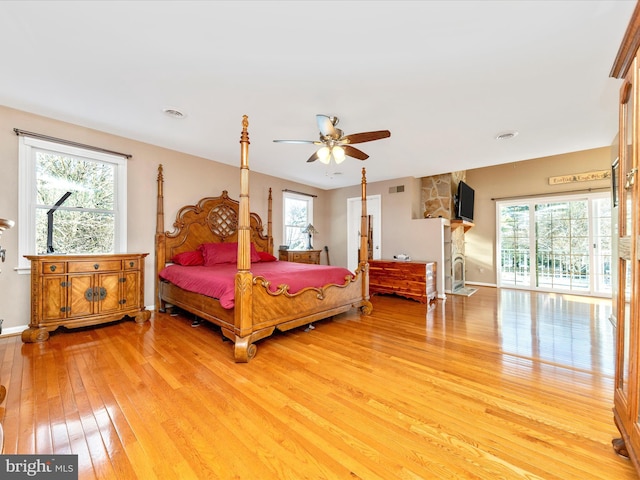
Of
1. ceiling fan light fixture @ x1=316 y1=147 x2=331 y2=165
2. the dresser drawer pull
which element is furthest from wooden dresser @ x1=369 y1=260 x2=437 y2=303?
the dresser drawer pull

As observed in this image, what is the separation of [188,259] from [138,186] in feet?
4.14

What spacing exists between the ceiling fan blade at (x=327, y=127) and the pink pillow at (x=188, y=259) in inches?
106

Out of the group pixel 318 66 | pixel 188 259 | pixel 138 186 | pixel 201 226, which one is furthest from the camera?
pixel 201 226

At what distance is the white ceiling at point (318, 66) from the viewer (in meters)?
1.74

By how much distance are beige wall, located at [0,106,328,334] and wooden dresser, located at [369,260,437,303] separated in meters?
2.22

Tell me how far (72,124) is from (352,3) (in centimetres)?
370

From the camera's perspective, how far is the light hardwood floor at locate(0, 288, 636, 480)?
52.4 inches

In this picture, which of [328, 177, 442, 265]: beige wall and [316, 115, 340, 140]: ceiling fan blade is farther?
[328, 177, 442, 265]: beige wall

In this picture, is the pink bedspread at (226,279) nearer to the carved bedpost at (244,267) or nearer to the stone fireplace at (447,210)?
the carved bedpost at (244,267)

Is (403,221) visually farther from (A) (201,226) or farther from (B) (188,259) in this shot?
(B) (188,259)

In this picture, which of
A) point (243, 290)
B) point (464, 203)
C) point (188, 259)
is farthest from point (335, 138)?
point (464, 203)

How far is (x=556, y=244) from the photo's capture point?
5828mm

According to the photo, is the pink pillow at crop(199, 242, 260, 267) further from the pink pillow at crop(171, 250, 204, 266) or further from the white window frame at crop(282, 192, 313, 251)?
the white window frame at crop(282, 192, 313, 251)

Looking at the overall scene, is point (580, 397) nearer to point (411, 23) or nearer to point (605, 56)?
point (605, 56)
